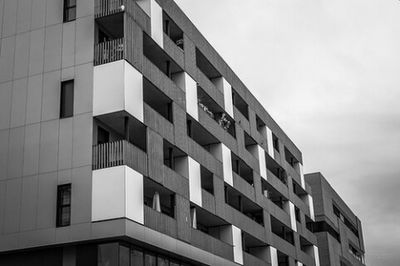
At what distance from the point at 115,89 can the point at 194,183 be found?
10584 mm

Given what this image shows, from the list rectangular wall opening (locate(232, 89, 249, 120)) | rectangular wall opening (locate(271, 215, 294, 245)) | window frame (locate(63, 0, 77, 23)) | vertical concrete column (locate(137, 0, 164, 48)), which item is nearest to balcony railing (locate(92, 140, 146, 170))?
window frame (locate(63, 0, 77, 23))

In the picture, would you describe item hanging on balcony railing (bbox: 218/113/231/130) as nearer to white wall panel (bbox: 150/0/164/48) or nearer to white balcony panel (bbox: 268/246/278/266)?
white balcony panel (bbox: 268/246/278/266)

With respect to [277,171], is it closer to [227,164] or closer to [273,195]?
[273,195]

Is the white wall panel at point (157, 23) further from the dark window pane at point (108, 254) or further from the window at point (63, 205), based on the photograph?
the dark window pane at point (108, 254)

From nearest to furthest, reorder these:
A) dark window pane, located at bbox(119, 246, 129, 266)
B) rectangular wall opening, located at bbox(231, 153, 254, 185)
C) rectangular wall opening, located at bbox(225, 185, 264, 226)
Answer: dark window pane, located at bbox(119, 246, 129, 266)
rectangular wall opening, located at bbox(225, 185, 264, 226)
rectangular wall opening, located at bbox(231, 153, 254, 185)

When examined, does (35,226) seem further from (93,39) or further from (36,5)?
(36,5)

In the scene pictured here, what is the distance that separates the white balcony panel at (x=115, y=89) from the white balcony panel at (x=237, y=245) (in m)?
16.2

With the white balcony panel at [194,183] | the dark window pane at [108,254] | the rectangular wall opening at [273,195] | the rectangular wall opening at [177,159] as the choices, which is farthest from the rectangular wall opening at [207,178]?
the dark window pane at [108,254]

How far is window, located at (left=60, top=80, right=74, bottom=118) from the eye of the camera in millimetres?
35969

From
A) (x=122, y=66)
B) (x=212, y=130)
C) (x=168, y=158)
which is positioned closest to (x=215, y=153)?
(x=212, y=130)

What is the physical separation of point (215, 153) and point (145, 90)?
1196cm

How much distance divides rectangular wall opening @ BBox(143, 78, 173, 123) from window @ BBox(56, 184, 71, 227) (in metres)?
8.52

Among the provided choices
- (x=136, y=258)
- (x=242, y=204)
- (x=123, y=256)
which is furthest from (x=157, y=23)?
(x=242, y=204)

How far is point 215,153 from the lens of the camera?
166ft
